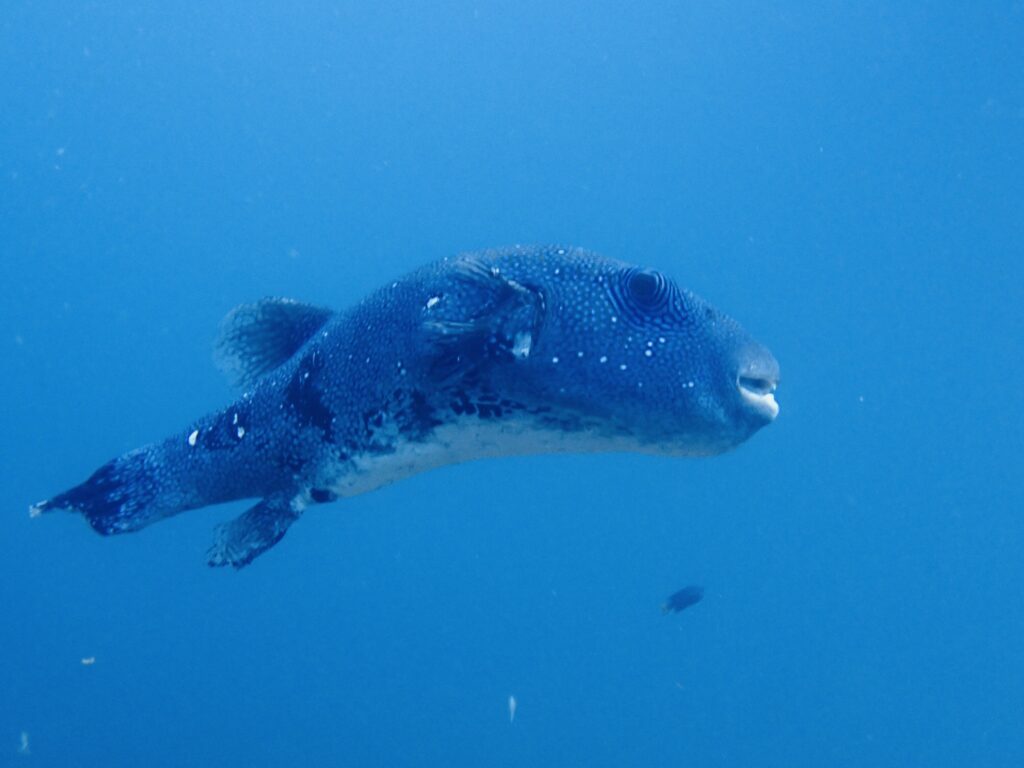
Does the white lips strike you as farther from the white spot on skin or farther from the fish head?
the white spot on skin

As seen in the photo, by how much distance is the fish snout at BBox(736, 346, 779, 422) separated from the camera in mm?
→ 2844

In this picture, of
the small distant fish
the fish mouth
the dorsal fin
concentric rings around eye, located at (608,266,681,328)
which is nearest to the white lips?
the fish mouth

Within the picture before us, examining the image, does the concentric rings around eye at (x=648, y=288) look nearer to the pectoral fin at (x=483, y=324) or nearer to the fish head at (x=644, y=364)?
the fish head at (x=644, y=364)

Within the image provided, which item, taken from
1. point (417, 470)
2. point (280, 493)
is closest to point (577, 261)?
point (417, 470)

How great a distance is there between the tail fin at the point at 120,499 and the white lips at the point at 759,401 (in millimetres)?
2344

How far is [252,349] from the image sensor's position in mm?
3816

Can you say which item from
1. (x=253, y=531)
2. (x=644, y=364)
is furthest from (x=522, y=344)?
(x=253, y=531)

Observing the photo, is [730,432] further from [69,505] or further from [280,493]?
[69,505]

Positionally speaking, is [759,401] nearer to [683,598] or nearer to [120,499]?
[120,499]

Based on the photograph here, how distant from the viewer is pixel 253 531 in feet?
10.8

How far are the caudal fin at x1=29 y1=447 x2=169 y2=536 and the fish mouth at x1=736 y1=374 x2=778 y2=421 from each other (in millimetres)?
2368

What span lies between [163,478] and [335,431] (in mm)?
858

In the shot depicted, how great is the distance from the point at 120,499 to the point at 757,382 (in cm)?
261

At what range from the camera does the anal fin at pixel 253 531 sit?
3.21 meters
